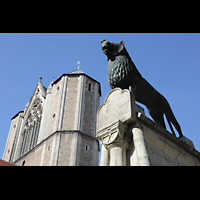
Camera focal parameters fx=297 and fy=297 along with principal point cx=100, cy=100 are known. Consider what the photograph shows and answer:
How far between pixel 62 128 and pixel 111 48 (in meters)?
23.6

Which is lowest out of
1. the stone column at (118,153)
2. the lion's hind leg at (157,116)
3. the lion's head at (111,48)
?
the stone column at (118,153)

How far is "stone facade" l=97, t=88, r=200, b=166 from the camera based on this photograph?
13.3 feet

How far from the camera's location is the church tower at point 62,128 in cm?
2648

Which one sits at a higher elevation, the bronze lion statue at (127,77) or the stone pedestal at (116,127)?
the bronze lion statue at (127,77)

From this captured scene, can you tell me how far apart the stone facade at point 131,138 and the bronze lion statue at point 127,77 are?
0.78 ft

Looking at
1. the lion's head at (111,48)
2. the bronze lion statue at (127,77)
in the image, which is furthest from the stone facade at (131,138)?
the lion's head at (111,48)

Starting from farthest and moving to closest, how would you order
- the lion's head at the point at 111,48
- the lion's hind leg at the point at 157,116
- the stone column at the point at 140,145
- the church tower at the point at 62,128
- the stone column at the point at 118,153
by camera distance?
1. the church tower at the point at 62,128
2. the lion's hind leg at the point at 157,116
3. the lion's head at the point at 111,48
4. the stone column at the point at 118,153
5. the stone column at the point at 140,145

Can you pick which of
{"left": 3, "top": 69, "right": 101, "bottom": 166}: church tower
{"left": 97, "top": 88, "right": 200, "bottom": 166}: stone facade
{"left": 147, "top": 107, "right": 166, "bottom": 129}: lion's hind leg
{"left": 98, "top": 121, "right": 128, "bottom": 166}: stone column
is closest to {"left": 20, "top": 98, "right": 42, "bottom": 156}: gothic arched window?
{"left": 3, "top": 69, "right": 101, "bottom": 166}: church tower

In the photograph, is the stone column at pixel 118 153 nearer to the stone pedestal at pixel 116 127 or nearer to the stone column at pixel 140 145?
the stone pedestal at pixel 116 127

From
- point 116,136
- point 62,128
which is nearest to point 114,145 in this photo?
point 116,136

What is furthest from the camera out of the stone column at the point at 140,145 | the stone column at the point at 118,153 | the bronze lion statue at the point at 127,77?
the bronze lion statue at the point at 127,77

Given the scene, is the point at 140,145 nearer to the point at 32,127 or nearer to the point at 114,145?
the point at 114,145
